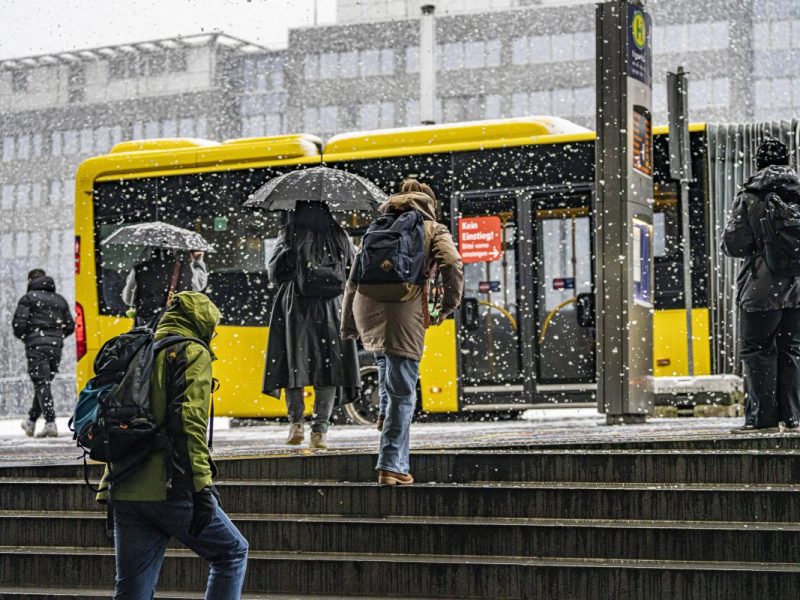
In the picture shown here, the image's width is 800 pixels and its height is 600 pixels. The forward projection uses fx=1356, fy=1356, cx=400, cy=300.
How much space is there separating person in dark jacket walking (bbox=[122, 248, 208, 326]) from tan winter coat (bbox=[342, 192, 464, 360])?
457cm

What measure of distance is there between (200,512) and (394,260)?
245cm

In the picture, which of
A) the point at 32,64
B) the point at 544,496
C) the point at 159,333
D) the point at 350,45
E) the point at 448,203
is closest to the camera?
the point at 159,333

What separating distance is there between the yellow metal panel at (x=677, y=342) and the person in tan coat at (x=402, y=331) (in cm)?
604

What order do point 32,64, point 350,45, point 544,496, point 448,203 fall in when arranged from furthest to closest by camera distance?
point 32,64
point 350,45
point 448,203
point 544,496

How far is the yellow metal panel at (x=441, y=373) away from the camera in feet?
44.5

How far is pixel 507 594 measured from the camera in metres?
6.34

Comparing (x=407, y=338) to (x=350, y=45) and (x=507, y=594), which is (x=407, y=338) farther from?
(x=350, y=45)

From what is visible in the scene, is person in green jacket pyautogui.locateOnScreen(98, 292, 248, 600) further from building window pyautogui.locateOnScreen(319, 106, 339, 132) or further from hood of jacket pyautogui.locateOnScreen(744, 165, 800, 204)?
building window pyautogui.locateOnScreen(319, 106, 339, 132)

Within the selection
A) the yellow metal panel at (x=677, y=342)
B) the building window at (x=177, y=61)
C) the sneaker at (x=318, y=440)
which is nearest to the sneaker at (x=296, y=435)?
the sneaker at (x=318, y=440)

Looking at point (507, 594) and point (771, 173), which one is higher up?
point (771, 173)

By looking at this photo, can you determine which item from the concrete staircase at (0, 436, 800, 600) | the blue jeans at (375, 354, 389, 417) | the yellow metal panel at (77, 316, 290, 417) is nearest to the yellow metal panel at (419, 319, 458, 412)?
the yellow metal panel at (77, 316, 290, 417)

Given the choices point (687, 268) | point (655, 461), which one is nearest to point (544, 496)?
point (655, 461)

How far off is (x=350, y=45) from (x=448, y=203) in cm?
5389

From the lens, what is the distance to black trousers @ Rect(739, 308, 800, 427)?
8562 mm
